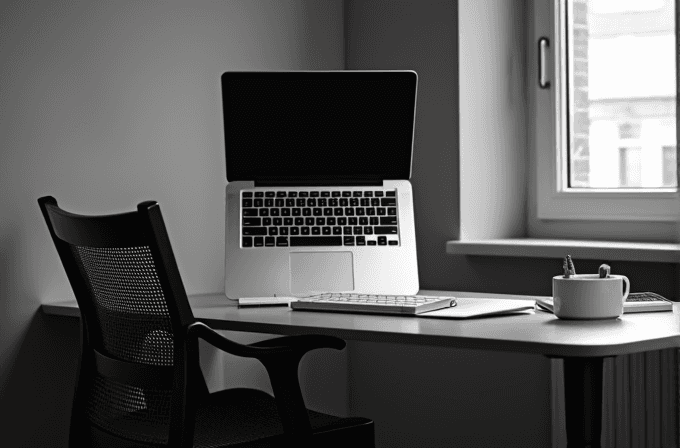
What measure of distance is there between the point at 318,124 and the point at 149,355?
73cm

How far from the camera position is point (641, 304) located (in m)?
1.85

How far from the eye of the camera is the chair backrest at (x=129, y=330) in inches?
64.1

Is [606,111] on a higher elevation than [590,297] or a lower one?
higher

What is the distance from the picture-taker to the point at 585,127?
2.69m

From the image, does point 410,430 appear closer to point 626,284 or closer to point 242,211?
point 242,211

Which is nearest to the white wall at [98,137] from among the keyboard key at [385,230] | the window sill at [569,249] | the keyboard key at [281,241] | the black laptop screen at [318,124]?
the black laptop screen at [318,124]

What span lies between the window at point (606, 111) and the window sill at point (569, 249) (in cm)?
12

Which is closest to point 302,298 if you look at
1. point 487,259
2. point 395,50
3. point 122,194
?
point 122,194

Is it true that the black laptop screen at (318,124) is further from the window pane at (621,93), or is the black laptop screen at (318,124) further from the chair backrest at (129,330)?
the window pane at (621,93)

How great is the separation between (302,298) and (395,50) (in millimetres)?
985

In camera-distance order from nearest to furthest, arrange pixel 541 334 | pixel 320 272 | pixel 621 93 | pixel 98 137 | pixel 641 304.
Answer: pixel 541 334
pixel 641 304
pixel 320 272
pixel 98 137
pixel 621 93

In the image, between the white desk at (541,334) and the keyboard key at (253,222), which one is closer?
the white desk at (541,334)

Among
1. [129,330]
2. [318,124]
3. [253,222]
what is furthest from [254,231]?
[129,330]

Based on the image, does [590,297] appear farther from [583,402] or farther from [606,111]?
[606,111]
